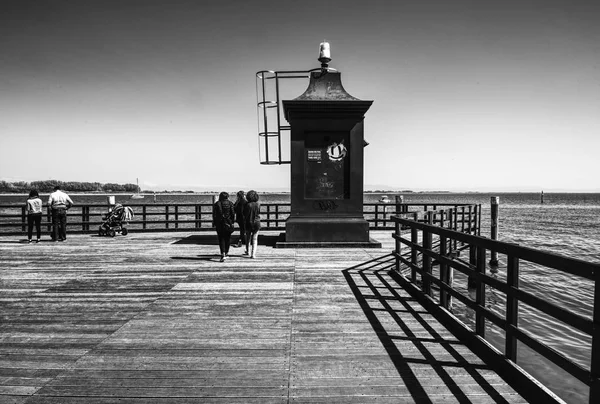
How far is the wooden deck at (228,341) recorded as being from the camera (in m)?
3.59

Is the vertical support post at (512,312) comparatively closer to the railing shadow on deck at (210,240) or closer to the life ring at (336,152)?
the life ring at (336,152)

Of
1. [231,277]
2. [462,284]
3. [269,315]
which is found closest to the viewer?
[269,315]

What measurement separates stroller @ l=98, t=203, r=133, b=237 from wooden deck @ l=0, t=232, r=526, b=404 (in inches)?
292

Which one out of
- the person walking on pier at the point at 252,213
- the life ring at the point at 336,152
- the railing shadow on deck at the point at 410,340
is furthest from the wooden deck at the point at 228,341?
the life ring at the point at 336,152

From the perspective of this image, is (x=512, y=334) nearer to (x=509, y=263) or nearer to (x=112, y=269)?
(x=509, y=263)

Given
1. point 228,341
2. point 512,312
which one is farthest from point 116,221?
point 512,312

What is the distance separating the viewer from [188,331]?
511 centimetres

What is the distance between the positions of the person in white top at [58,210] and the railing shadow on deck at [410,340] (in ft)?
37.9

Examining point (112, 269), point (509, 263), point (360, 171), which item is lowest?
point (112, 269)

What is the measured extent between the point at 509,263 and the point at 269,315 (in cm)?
322

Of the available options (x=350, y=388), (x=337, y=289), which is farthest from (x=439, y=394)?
(x=337, y=289)

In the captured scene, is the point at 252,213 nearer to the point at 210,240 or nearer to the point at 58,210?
the point at 210,240

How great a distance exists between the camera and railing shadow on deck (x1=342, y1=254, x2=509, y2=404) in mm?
3593

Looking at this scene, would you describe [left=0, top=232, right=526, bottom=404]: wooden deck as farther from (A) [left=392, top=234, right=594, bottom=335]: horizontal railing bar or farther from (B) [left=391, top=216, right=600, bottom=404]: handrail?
(A) [left=392, top=234, right=594, bottom=335]: horizontal railing bar
